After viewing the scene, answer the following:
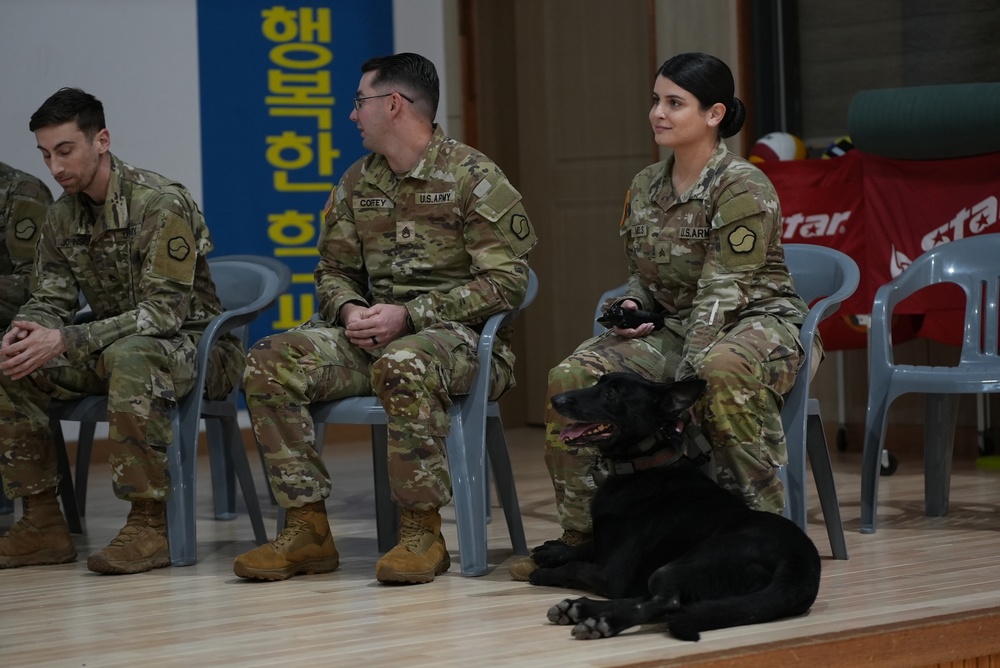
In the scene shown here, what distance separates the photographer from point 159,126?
612 cm

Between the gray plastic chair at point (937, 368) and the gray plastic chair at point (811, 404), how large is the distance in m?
0.34

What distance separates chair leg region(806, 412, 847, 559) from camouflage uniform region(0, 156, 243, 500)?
1598 mm

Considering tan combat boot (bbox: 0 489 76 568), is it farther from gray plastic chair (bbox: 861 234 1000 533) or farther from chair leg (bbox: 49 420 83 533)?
gray plastic chair (bbox: 861 234 1000 533)

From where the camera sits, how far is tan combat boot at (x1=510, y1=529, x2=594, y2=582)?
3221 mm

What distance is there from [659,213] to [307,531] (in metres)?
1.15

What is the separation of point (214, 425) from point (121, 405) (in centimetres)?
102

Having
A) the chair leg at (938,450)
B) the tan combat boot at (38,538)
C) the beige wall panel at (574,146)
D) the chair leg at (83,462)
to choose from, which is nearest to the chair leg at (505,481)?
the tan combat boot at (38,538)

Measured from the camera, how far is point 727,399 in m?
3.03

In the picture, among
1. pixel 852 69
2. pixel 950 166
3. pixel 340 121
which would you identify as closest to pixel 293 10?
pixel 340 121

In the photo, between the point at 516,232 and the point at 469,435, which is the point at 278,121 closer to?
the point at 516,232

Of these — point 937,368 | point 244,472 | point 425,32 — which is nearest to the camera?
point 937,368

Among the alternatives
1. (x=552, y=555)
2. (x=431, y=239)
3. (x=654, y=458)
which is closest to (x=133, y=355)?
(x=431, y=239)

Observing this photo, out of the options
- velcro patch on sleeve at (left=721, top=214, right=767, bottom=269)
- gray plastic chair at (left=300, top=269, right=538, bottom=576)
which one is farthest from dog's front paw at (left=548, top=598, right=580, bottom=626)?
velcro patch on sleeve at (left=721, top=214, right=767, bottom=269)

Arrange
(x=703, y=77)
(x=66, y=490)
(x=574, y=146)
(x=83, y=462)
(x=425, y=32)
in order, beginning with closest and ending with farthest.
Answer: (x=703, y=77) < (x=66, y=490) < (x=83, y=462) < (x=425, y=32) < (x=574, y=146)
